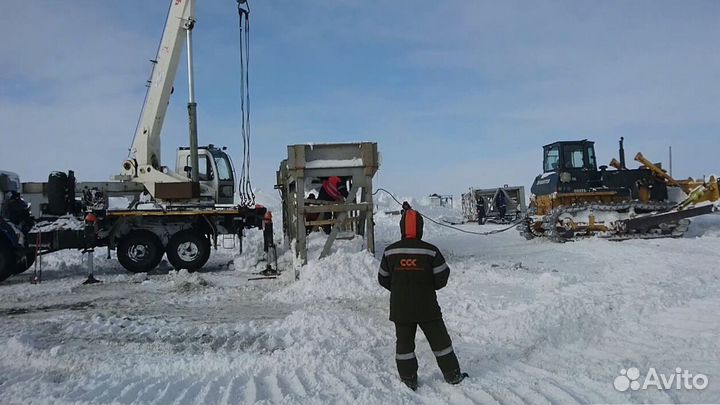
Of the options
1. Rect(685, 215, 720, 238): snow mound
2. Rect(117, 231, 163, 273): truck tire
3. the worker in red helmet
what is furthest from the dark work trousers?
Rect(685, 215, 720, 238): snow mound

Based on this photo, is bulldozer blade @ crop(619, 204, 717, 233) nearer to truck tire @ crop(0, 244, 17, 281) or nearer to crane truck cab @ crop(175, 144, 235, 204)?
crane truck cab @ crop(175, 144, 235, 204)

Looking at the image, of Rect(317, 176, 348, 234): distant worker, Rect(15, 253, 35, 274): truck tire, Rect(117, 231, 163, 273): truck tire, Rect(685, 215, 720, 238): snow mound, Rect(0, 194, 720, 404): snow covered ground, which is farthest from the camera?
Rect(685, 215, 720, 238): snow mound

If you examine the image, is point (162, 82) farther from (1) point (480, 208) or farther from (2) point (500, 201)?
(2) point (500, 201)

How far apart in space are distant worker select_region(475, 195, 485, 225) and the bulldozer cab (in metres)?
12.6

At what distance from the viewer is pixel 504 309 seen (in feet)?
23.1

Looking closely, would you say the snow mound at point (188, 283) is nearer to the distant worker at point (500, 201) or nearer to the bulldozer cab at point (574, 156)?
the bulldozer cab at point (574, 156)

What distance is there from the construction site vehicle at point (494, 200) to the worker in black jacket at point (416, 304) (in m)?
27.6

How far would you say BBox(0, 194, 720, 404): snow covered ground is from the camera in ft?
14.6

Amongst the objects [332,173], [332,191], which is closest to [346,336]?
[332,173]

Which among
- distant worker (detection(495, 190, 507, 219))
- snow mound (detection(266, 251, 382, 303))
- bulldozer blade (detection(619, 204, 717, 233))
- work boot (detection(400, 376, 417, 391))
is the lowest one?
work boot (detection(400, 376, 417, 391))

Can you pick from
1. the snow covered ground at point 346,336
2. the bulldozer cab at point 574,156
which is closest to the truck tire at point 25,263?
the snow covered ground at point 346,336

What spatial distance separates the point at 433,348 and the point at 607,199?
14.2 metres

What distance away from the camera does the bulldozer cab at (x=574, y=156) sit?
17656mm

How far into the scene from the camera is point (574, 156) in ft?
58.3
